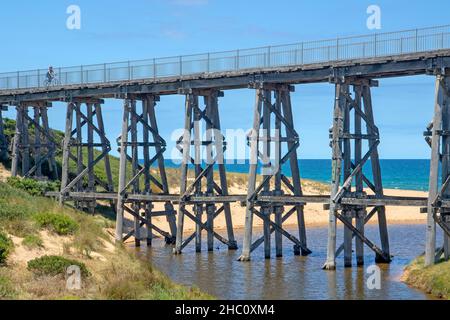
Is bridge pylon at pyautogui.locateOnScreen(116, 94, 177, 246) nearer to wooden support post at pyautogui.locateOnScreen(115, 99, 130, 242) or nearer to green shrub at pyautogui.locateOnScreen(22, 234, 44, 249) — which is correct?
wooden support post at pyautogui.locateOnScreen(115, 99, 130, 242)

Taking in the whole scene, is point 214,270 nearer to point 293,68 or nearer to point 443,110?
point 293,68

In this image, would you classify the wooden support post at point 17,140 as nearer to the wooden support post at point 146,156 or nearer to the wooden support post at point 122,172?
the wooden support post at point 122,172

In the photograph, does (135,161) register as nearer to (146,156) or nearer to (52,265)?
(146,156)

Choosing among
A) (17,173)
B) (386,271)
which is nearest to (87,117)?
(17,173)

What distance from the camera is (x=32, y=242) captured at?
21.2 m

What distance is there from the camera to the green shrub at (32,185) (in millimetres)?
40781

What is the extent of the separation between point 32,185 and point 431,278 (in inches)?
896

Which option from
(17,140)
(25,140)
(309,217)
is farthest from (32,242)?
(309,217)

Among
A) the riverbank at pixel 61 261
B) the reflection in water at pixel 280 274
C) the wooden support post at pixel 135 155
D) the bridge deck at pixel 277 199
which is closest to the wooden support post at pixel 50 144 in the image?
the bridge deck at pixel 277 199

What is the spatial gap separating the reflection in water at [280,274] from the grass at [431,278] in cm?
36

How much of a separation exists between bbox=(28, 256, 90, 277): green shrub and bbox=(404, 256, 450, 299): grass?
32.9ft

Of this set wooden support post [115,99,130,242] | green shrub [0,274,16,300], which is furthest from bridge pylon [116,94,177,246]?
green shrub [0,274,16,300]

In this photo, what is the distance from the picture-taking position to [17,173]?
4803 centimetres

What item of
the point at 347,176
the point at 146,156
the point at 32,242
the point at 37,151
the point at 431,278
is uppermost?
the point at 37,151
